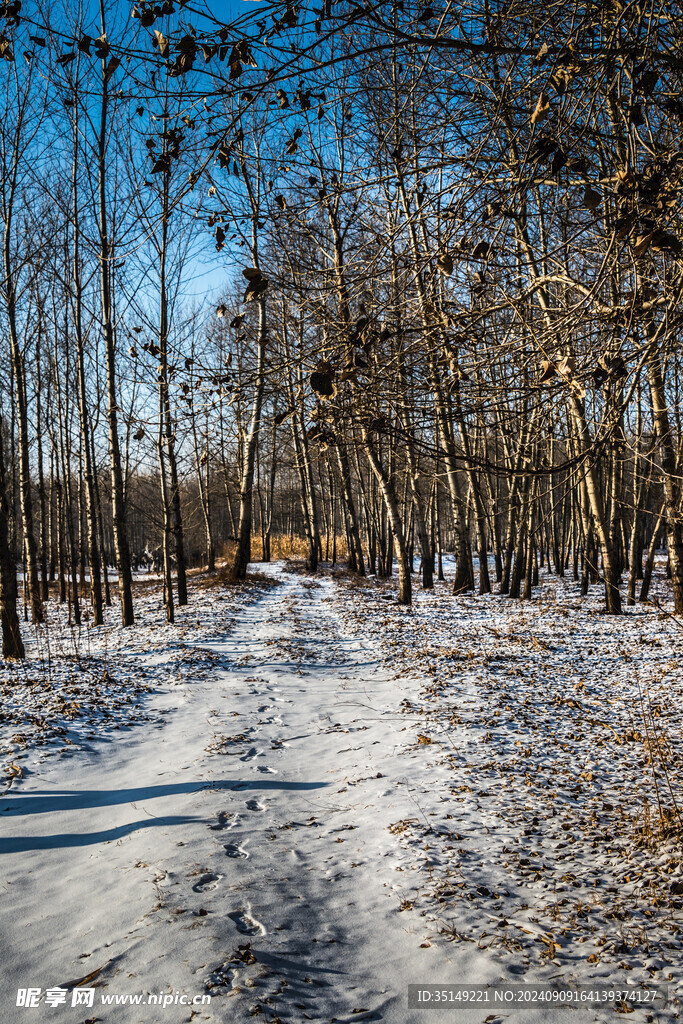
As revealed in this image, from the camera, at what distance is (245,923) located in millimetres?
2873

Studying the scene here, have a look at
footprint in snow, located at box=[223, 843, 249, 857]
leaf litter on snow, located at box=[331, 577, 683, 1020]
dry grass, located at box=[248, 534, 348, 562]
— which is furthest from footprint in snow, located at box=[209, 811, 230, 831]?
dry grass, located at box=[248, 534, 348, 562]

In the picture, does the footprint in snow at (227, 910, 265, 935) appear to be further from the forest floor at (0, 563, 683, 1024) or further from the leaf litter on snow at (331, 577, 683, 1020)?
the leaf litter on snow at (331, 577, 683, 1020)

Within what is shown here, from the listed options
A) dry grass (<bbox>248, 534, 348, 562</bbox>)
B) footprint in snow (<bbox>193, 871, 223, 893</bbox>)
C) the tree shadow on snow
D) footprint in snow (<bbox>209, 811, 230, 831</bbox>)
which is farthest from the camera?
dry grass (<bbox>248, 534, 348, 562</bbox>)

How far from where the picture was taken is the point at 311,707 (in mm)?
6371

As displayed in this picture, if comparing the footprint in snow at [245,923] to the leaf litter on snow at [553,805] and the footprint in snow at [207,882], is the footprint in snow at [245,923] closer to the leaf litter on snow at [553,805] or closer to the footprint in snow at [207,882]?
the footprint in snow at [207,882]

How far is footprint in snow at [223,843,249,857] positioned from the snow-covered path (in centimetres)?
1

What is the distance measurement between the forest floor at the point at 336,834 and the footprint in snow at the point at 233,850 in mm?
13

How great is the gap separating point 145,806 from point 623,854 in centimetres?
334

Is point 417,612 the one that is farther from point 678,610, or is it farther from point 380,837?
point 380,837

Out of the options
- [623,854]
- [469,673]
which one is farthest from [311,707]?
[623,854]

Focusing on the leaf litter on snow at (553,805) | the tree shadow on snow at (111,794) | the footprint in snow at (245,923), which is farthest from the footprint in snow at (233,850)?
the leaf litter on snow at (553,805)

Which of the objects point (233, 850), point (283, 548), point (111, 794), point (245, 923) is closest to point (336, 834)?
point (233, 850)

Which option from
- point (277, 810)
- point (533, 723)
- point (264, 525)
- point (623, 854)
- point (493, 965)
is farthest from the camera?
point (264, 525)

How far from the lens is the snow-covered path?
8.16 feet
